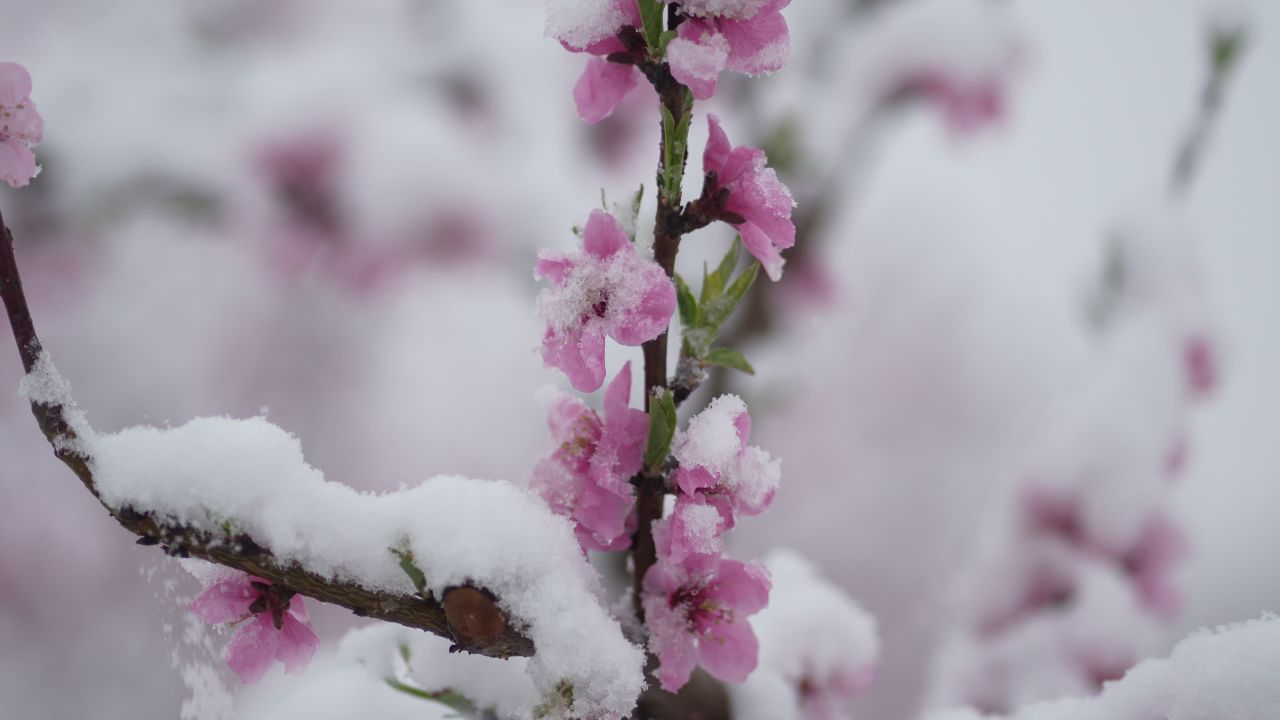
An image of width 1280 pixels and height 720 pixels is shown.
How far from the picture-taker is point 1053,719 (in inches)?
14.5

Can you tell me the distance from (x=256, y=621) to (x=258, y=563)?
0.05 metres

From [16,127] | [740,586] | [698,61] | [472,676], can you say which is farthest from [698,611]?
[16,127]

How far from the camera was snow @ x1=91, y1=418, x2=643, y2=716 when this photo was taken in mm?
287

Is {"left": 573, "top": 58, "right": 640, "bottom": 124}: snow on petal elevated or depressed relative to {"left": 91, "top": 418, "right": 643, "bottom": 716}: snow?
elevated

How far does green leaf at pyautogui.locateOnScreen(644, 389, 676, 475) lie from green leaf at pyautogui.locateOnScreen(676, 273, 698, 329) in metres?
0.04

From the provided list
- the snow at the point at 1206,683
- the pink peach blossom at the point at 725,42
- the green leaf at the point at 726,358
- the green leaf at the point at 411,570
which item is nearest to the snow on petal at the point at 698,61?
the pink peach blossom at the point at 725,42

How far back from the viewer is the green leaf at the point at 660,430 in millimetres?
303

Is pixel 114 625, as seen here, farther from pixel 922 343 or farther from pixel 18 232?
pixel 922 343

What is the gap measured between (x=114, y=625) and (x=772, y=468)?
1.91 metres

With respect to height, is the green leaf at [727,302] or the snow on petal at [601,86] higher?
the snow on petal at [601,86]

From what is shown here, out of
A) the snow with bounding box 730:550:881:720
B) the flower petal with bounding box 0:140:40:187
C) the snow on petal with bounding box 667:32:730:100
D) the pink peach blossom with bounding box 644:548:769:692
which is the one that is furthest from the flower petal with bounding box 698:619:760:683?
the flower petal with bounding box 0:140:40:187

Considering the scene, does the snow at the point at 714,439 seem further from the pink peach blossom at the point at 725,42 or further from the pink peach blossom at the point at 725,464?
the pink peach blossom at the point at 725,42

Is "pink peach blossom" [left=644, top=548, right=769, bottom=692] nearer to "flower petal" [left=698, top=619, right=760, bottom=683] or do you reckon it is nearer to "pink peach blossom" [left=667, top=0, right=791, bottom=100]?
"flower petal" [left=698, top=619, right=760, bottom=683]

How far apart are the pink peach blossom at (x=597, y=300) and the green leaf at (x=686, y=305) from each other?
1.4 inches
